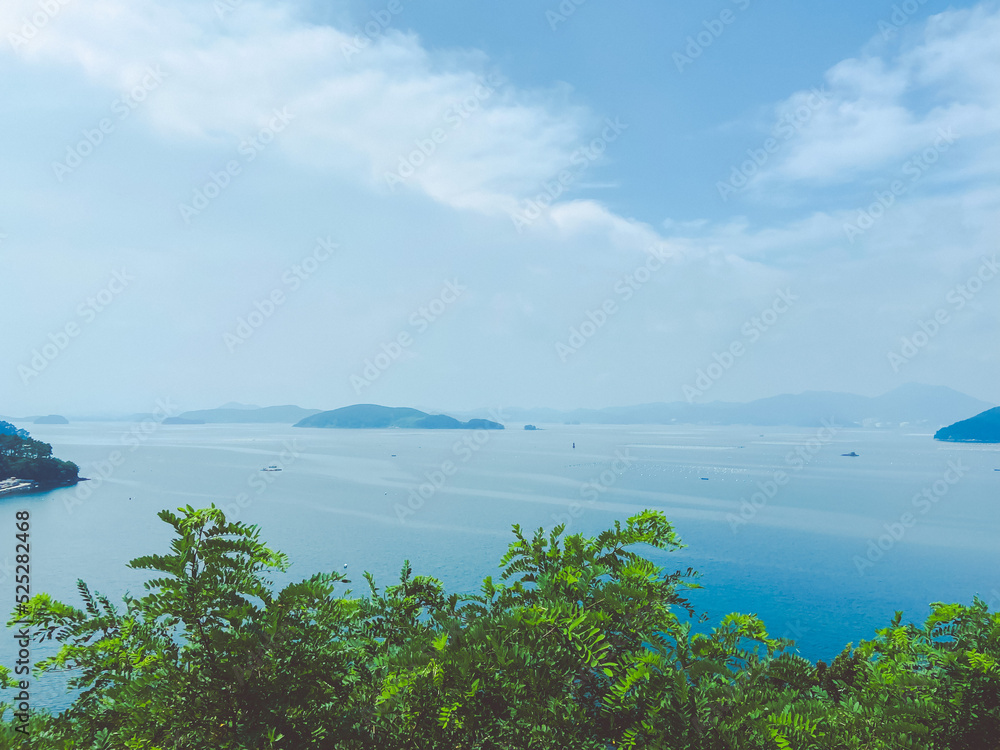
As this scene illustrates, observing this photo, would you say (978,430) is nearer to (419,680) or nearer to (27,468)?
(419,680)

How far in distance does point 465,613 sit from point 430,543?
139ft

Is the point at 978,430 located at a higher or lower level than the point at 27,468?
higher

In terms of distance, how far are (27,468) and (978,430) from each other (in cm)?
20909

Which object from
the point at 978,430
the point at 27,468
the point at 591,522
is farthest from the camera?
the point at 978,430

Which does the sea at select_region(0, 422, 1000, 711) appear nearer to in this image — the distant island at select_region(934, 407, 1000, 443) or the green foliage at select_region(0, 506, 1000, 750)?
the green foliage at select_region(0, 506, 1000, 750)

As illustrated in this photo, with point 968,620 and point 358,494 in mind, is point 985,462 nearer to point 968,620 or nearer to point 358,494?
point 358,494

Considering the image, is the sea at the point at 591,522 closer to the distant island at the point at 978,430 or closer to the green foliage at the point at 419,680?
the green foliage at the point at 419,680

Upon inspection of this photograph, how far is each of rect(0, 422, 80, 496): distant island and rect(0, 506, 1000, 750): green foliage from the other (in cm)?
8208

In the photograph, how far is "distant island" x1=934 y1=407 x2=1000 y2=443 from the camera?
150 meters

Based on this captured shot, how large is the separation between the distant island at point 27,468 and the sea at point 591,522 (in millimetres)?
2600

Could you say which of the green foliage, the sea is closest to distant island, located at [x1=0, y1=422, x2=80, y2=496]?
the sea

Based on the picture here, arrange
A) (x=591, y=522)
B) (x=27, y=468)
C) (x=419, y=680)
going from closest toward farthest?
(x=419, y=680) → (x=591, y=522) → (x=27, y=468)

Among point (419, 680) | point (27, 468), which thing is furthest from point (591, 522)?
point (27, 468)

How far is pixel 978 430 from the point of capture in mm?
155875
